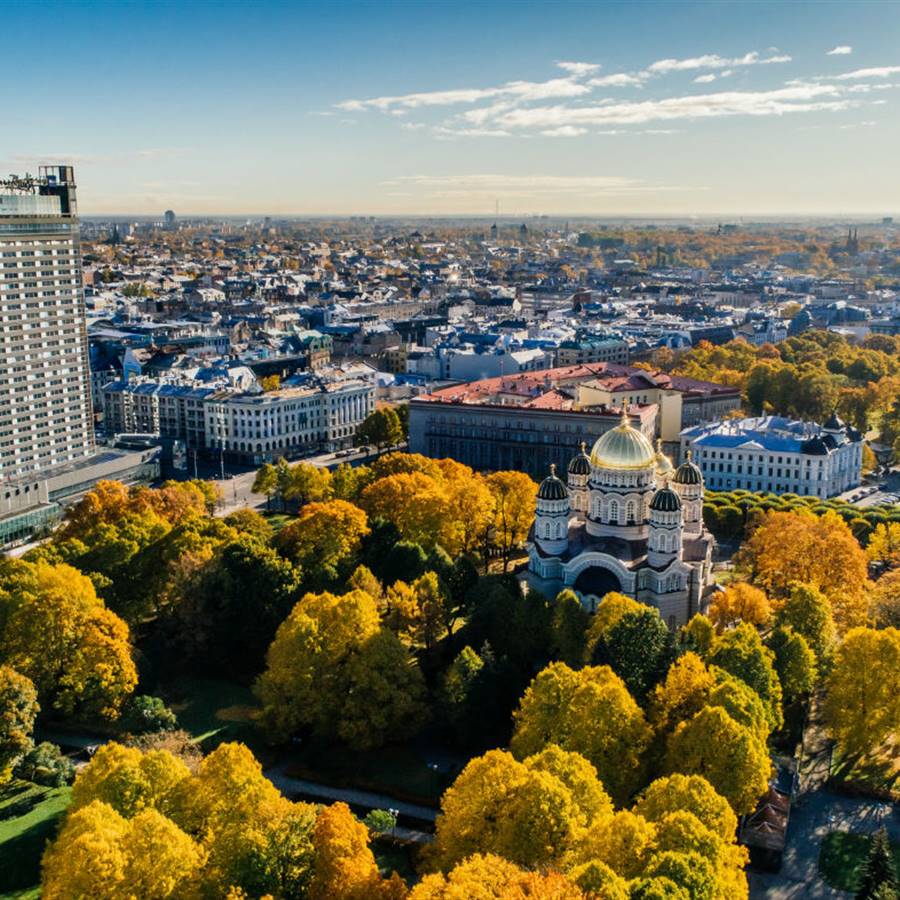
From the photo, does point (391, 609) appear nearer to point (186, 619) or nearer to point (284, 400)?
point (186, 619)

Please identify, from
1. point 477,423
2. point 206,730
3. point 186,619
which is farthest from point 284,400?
point 206,730

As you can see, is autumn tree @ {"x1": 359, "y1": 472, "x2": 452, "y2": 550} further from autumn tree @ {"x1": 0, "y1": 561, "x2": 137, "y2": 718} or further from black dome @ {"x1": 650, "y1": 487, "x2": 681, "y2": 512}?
autumn tree @ {"x1": 0, "y1": 561, "x2": 137, "y2": 718}

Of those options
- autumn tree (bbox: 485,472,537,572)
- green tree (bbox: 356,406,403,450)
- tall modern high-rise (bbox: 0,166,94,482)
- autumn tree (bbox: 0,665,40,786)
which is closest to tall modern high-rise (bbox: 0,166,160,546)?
tall modern high-rise (bbox: 0,166,94,482)

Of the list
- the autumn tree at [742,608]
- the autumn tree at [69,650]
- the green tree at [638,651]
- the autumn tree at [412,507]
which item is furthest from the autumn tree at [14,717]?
the autumn tree at [742,608]

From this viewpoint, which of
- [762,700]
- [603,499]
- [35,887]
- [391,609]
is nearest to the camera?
[35,887]

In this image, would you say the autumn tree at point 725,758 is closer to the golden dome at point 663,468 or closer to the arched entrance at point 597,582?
the arched entrance at point 597,582

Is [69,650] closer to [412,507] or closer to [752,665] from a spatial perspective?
[412,507]

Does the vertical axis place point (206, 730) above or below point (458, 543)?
below
